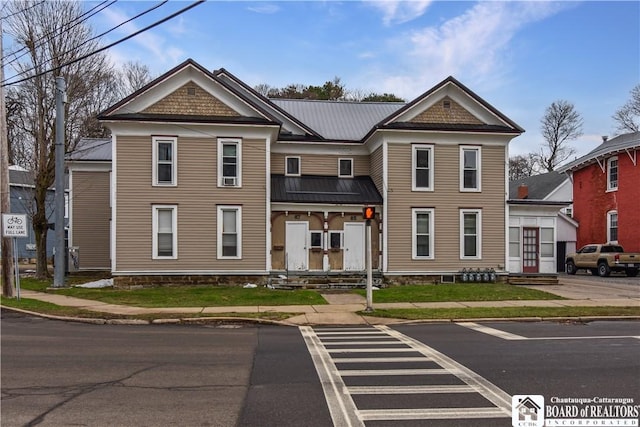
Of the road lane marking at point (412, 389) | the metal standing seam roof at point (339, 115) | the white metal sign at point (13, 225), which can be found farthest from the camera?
the metal standing seam roof at point (339, 115)

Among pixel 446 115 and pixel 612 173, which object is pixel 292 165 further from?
pixel 612 173

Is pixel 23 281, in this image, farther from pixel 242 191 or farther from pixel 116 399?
pixel 116 399

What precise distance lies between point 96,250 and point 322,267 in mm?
13752

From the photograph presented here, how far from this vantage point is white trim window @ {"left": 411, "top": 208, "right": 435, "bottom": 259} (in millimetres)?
23250

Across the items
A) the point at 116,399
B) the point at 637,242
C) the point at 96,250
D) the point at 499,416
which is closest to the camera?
the point at 499,416

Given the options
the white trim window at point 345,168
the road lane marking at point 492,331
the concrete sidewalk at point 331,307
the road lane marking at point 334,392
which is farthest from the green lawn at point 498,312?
the white trim window at point 345,168

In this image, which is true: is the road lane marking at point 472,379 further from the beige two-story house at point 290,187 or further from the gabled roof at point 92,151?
the gabled roof at point 92,151

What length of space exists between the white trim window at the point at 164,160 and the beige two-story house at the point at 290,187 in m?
0.04

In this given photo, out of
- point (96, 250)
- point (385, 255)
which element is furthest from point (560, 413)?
point (96, 250)

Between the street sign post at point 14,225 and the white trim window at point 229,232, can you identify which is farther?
the white trim window at point 229,232

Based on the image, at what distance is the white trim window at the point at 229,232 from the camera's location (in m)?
22.0

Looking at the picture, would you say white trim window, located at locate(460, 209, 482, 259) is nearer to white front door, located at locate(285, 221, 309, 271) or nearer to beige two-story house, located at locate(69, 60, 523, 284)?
beige two-story house, located at locate(69, 60, 523, 284)

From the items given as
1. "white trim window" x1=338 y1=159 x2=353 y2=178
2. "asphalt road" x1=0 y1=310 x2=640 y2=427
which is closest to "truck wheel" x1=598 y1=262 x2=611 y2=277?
"white trim window" x1=338 y1=159 x2=353 y2=178

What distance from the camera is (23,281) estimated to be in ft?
79.8
